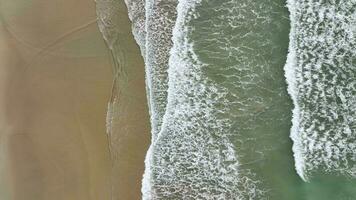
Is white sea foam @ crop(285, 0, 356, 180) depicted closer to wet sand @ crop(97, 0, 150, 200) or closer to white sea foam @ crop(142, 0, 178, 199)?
white sea foam @ crop(142, 0, 178, 199)

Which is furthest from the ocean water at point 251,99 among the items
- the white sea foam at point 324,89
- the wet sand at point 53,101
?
the wet sand at point 53,101

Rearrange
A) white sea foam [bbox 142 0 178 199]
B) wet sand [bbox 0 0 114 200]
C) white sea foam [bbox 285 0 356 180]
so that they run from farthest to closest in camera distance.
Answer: wet sand [bbox 0 0 114 200] < white sea foam [bbox 142 0 178 199] < white sea foam [bbox 285 0 356 180]

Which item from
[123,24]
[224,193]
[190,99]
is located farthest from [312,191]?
[123,24]

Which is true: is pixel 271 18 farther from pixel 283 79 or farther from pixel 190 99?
pixel 190 99

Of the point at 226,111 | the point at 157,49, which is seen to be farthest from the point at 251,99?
the point at 157,49

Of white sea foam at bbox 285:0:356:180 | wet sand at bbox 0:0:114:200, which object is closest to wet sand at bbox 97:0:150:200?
wet sand at bbox 0:0:114:200

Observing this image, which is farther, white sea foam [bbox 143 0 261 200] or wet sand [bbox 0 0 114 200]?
wet sand [bbox 0 0 114 200]

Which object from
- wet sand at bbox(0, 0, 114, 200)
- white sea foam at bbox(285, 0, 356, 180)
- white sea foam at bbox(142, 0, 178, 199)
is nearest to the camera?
white sea foam at bbox(285, 0, 356, 180)

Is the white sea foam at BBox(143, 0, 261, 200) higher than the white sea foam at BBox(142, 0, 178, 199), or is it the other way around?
the white sea foam at BBox(142, 0, 178, 199)
